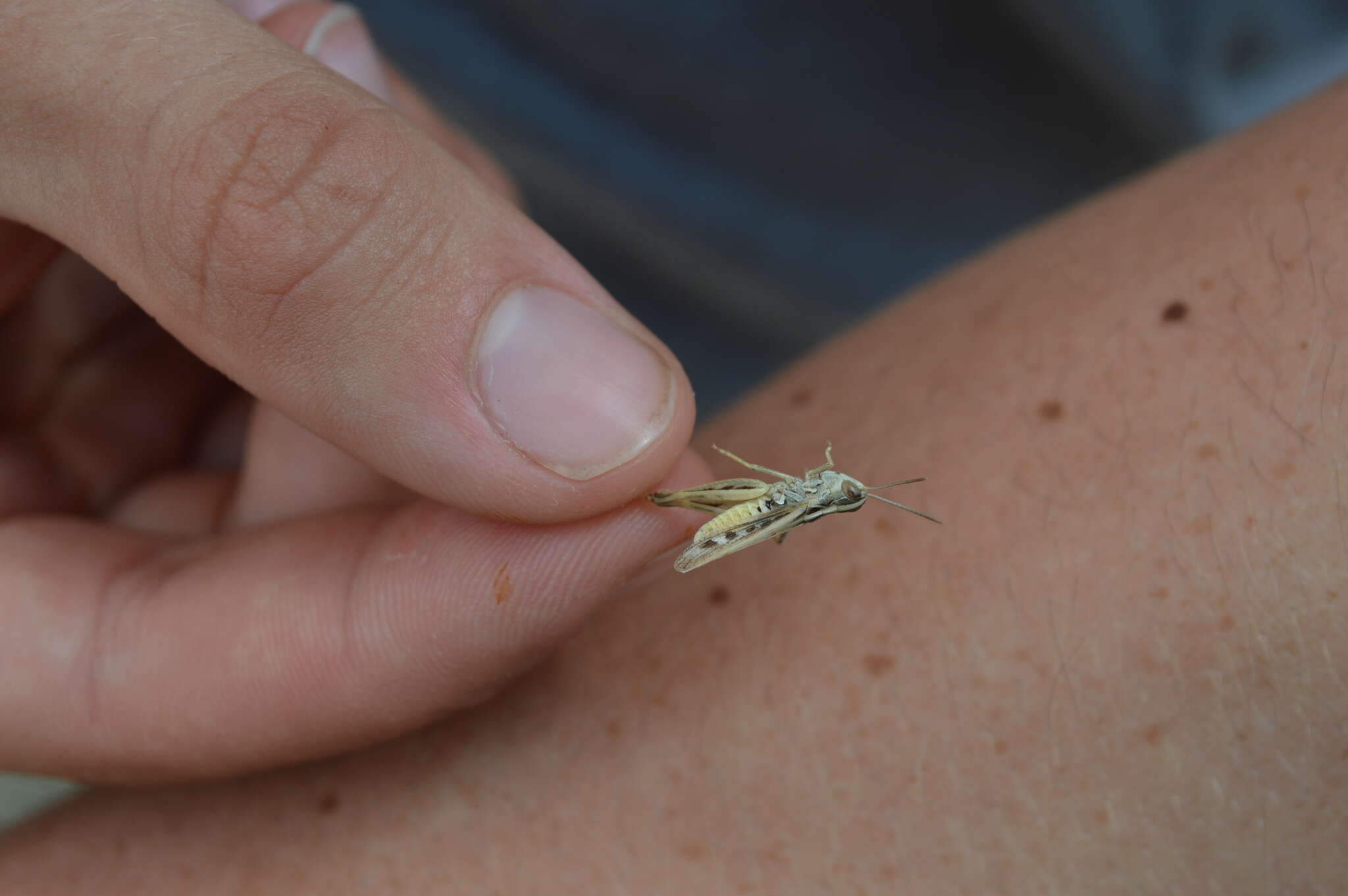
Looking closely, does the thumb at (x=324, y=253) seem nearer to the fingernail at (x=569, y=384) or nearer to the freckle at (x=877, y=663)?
the fingernail at (x=569, y=384)

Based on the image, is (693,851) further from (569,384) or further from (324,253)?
(324,253)

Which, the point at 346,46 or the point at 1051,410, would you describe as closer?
the point at 1051,410

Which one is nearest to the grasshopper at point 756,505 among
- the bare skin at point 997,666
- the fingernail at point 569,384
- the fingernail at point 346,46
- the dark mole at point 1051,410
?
the bare skin at point 997,666

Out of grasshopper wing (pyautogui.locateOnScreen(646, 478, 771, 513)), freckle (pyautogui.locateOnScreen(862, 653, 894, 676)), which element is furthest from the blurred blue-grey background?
freckle (pyautogui.locateOnScreen(862, 653, 894, 676))

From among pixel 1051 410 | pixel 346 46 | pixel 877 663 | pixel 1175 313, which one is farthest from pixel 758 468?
pixel 346 46

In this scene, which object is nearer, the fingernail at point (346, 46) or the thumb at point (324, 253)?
the thumb at point (324, 253)

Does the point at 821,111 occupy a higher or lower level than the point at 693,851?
higher

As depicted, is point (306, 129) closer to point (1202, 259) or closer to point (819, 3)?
point (1202, 259)

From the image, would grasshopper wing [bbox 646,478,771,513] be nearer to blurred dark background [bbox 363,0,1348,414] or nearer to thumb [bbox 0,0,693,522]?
thumb [bbox 0,0,693,522]
